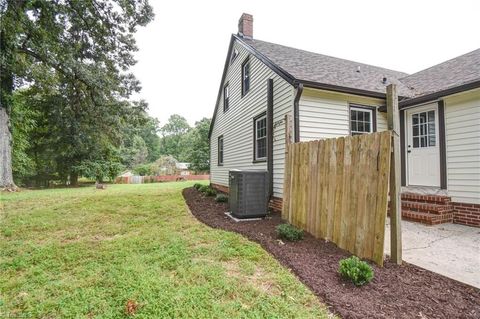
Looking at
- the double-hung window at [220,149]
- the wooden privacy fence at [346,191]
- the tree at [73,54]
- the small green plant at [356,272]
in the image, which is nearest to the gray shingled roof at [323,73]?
the wooden privacy fence at [346,191]

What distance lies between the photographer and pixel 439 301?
2.29 meters

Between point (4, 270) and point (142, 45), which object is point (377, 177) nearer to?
point (4, 270)

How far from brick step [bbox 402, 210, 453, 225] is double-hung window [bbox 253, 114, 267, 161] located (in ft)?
12.5

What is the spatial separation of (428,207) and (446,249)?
2.05 meters

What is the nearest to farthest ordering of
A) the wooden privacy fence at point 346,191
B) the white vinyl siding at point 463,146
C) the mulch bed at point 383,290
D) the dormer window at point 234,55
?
1. the mulch bed at point 383,290
2. the wooden privacy fence at point 346,191
3. the white vinyl siding at point 463,146
4. the dormer window at point 234,55

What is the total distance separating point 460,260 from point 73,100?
18000 millimetres

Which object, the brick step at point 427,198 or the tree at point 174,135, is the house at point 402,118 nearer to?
the brick step at point 427,198

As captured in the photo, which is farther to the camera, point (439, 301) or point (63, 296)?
point (63, 296)

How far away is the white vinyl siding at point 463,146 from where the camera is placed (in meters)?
5.08

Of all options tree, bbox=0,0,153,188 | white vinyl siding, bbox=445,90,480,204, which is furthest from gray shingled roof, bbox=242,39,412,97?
tree, bbox=0,0,153,188

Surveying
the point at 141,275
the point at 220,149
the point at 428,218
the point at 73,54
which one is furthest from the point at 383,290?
the point at 73,54

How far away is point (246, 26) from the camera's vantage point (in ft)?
32.8

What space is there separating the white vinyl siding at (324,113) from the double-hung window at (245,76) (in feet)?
10.6

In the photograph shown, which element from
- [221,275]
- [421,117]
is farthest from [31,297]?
[421,117]
